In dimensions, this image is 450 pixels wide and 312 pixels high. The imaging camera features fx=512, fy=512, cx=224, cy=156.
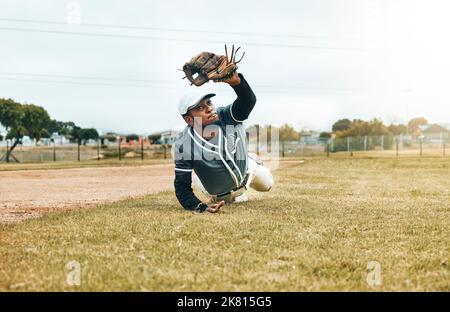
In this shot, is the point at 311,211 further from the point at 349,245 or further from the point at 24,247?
the point at 24,247

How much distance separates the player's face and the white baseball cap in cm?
7

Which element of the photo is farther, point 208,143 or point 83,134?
point 83,134

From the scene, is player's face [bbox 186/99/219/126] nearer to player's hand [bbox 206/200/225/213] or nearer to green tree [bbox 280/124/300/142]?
player's hand [bbox 206/200/225/213]

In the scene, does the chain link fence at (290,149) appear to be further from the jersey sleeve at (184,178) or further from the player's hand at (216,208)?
the player's hand at (216,208)

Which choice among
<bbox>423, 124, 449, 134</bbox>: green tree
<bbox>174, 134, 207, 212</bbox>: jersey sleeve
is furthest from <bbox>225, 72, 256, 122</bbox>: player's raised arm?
<bbox>423, 124, 449, 134</bbox>: green tree

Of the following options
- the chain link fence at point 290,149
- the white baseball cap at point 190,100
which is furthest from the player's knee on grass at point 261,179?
the chain link fence at point 290,149

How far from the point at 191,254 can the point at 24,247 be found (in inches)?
70.3

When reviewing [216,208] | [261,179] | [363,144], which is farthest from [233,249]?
[363,144]

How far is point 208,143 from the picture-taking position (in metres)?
7.20

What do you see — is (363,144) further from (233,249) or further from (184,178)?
(233,249)

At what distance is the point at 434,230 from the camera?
5.89 metres

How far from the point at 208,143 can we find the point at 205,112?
44 centimetres

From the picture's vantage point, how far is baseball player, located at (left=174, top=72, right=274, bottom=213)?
7094 mm
